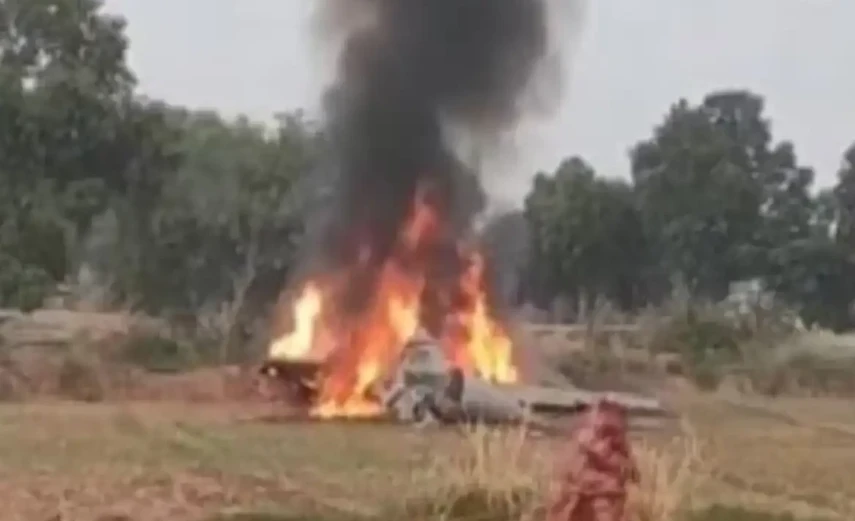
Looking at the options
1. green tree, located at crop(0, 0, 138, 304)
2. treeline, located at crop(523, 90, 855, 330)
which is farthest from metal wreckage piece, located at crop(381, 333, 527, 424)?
treeline, located at crop(523, 90, 855, 330)

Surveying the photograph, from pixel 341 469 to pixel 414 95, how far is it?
1523 cm

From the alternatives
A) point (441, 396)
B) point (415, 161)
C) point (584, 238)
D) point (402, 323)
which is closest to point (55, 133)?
point (415, 161)

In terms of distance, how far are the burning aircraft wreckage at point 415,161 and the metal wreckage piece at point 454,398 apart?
4.08 m

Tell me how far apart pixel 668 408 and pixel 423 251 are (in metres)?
5.57

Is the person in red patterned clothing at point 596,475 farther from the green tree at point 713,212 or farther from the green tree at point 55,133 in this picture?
the green tree at point 713,212

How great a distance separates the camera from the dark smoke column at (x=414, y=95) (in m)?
30.7

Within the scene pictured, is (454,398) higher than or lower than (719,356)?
Answer: lower

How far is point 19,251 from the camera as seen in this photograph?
135 ft

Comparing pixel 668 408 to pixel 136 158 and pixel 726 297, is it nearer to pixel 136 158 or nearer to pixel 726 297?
pixel 136 158

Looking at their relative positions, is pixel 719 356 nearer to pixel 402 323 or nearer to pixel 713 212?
pixel 402 323

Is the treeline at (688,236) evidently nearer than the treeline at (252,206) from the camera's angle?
No

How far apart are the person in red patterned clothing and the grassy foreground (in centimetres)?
211

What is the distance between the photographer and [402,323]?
29.8 metres

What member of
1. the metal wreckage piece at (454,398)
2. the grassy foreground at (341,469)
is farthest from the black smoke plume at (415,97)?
the grassy foreground at (341,469)
